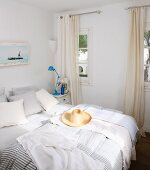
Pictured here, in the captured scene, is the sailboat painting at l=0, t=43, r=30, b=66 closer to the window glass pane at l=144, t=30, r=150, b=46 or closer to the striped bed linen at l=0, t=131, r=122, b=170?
the striped bed linen at l=0, t=131, r=122, b=170

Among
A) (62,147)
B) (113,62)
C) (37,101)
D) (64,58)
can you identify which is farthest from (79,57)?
(62,147)

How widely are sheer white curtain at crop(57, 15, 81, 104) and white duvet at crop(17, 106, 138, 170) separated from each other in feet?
5.51

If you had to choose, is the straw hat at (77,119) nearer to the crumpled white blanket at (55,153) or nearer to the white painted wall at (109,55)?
Result: the crumpled white blanket at (55,153)

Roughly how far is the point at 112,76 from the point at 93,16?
1316mm

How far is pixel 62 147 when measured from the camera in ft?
5.60

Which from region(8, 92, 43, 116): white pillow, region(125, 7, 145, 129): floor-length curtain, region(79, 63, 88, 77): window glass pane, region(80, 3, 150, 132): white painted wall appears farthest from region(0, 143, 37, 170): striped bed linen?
region(79, 63, 88, 77): window glass pane

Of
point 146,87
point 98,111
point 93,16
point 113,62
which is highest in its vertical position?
point 93,16

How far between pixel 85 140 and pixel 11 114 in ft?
3.87

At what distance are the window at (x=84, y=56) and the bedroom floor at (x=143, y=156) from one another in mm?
1651

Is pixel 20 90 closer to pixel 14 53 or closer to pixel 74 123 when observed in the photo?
pixel 14 53

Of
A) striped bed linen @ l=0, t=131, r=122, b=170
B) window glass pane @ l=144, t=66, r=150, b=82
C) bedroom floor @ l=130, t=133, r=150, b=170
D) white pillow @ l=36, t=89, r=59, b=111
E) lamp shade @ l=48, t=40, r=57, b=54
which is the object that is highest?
lamp shade @ l=48, t=40, r=57, b=54

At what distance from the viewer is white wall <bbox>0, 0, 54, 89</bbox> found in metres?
3.04

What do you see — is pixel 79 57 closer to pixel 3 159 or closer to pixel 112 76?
pixel 112 76

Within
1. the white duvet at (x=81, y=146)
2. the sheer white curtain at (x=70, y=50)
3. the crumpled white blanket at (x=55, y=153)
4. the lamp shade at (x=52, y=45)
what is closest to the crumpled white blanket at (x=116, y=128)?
the white duvet at (x=81, y=146)
